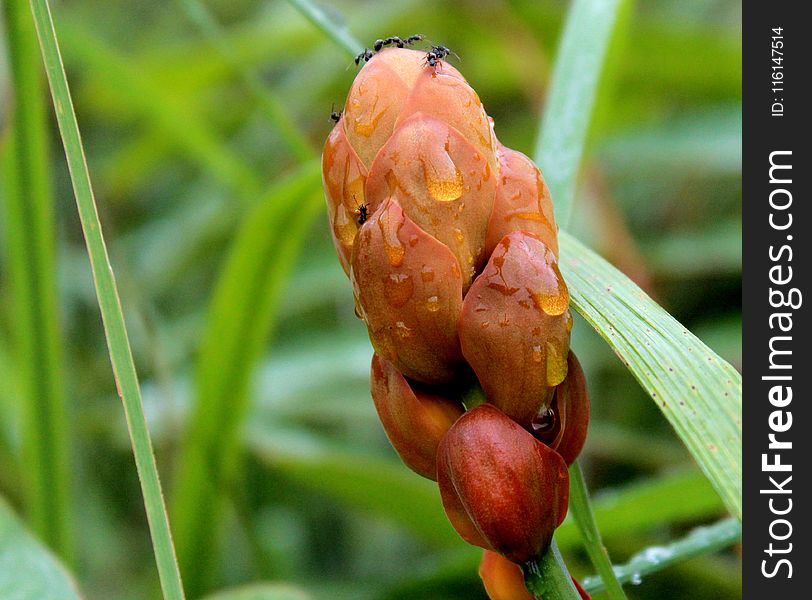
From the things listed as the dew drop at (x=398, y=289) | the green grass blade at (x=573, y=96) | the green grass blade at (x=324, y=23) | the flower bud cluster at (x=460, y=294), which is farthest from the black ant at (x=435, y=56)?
the green grass blade at (x=324, y=23)

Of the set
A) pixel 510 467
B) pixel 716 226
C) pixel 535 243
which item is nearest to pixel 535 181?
pixel 535 243

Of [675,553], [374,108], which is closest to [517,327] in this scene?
[374,108]

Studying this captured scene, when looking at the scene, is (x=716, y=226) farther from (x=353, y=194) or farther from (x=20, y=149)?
(x=353, y=194)

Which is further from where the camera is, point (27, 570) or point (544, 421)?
point (27, 570)

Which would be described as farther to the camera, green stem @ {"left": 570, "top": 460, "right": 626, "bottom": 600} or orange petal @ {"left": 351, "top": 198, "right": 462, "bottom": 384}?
green stem @ {"left": 570, "top": 460, "right": 626, "bottom": 600}

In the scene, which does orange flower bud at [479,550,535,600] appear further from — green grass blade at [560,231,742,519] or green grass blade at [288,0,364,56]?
green grass blade at [288,0,364,56]

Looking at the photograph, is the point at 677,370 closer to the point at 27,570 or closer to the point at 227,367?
the point at 27,570

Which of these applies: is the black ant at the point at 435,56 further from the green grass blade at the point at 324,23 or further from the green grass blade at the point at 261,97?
the green grass blade at the point at 261,97

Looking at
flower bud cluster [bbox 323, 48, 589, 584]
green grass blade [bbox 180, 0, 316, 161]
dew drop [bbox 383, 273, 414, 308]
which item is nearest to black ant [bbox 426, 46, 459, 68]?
flower bud cluster [bbox 323, 48, 589, 584]
